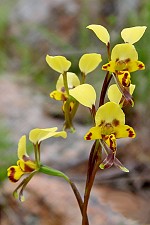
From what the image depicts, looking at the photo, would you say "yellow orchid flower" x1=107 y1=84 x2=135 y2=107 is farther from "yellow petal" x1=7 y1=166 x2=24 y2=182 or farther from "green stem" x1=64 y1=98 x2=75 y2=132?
"yellow petal" x1=7 y1=166 x2=24 y2=182

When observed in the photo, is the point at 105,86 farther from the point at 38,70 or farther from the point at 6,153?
the point at 38,70

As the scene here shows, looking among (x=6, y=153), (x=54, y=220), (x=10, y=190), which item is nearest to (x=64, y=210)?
(x=54, y=220)

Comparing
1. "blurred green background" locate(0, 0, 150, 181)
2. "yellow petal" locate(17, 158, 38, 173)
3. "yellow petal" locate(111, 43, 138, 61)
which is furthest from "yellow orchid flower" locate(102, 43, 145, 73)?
"blurred green background" locate(0, 0, 150, 181)

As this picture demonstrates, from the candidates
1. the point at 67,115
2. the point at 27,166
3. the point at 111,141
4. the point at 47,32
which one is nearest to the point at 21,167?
the point at 27,166

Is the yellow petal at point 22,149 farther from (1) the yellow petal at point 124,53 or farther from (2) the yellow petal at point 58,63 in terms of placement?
(1) the yellow petal at point 124,53

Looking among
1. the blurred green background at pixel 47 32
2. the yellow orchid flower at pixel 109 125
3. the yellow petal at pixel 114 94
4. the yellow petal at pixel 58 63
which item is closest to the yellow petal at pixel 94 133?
the yellow orchid flower at pixel 109 125

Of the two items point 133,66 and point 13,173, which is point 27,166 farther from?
point 133,66
